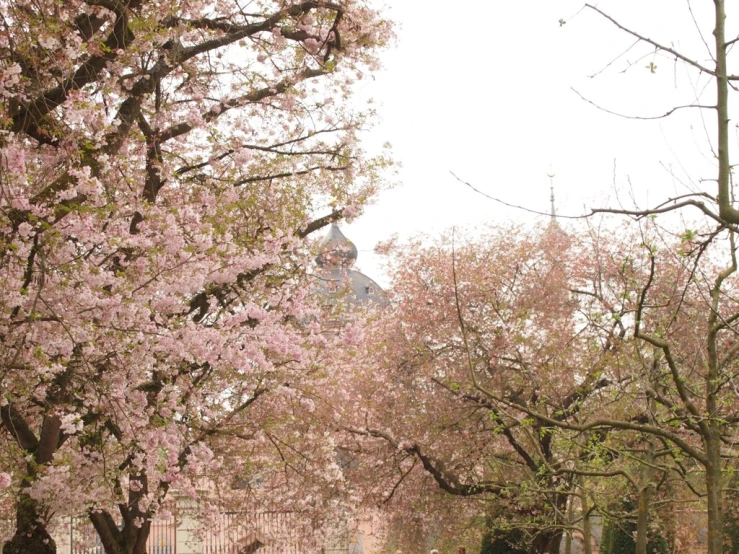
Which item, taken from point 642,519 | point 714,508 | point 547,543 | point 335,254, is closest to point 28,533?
point 642,519

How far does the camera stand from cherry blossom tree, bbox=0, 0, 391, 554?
277 inches

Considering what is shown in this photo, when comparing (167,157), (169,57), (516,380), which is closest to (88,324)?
(169,57)

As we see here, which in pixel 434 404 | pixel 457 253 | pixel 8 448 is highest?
pixel 457 253

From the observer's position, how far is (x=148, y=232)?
8.54 metres

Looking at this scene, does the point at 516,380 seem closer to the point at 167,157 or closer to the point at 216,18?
the point at 167,157

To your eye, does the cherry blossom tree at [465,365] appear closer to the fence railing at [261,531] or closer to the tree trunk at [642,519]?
the fence railing at [261,531]

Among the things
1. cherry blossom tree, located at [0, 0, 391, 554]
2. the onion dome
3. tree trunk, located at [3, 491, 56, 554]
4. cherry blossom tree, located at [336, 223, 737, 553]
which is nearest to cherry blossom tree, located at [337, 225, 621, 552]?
cherry blossom tree, located at [336, 223, 737, 553]

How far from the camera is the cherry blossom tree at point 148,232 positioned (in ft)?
23.1

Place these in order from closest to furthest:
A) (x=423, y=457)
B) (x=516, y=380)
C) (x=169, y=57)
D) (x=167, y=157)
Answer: (x=169, y=57) → (x=167, y=157) → (x=516, y=380) → (x=423, y=457)

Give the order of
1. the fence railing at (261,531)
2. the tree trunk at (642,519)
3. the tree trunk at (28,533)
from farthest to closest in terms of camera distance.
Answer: the fence railing at (261,531)
the tree trunk at (28,533)
the tree trunk at (642,519)

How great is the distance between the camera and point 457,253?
18375 millimetres

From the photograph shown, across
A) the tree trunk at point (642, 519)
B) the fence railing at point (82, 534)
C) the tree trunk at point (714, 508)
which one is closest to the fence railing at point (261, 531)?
the fence railing at point (82, 534)

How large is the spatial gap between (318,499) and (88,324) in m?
10.9

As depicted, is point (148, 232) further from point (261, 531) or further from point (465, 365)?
point (261, 531)
